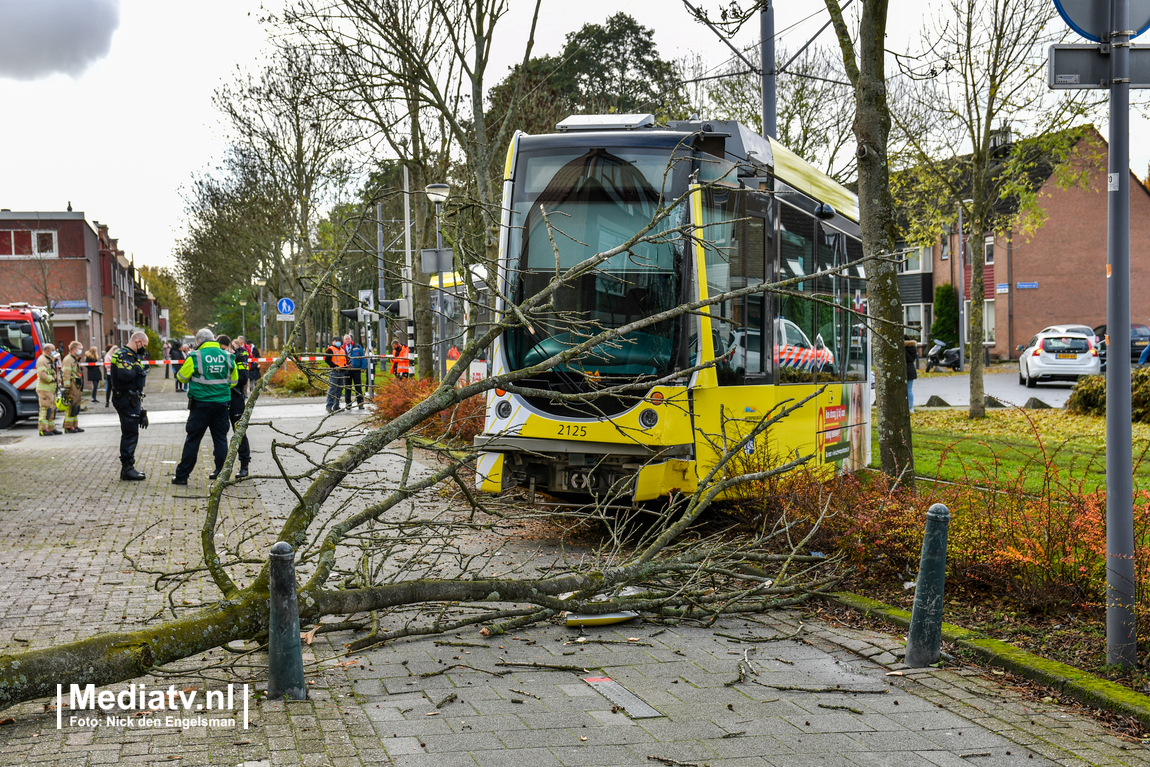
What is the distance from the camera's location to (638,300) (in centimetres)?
818

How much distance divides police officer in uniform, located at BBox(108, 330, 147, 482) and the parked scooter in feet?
114

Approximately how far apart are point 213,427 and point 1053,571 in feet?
31.1

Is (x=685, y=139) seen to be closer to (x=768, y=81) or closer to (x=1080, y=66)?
(x=1080, y=66)

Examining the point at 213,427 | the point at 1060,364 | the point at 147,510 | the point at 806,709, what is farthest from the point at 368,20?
the point at 1060,364

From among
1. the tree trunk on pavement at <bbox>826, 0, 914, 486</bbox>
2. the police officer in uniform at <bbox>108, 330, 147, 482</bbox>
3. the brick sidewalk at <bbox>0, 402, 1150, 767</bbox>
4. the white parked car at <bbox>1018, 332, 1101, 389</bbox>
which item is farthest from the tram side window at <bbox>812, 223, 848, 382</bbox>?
the white parked car at <bbox>1018, 332, 1101, 389</bbox>

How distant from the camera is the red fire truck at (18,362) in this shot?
72.7 ft

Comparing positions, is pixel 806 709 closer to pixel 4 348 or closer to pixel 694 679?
pixel 694 679

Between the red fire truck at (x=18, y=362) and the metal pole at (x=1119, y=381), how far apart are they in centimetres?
2243

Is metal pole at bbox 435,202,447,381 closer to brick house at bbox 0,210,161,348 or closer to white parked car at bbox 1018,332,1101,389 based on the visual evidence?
white parked car at bbox 1018,332,1101,389

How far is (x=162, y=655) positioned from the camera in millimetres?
4473

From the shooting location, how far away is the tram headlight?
26.1 feet

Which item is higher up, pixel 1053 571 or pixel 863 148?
pixel 863 148

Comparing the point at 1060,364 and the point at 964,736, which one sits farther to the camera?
Answer: the point at 1060,364

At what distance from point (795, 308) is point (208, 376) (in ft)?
22.5
